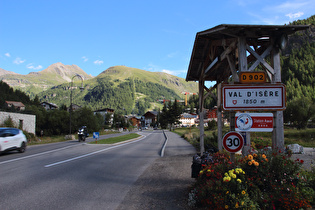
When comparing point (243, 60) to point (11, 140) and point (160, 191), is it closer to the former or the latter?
point (160, 191)

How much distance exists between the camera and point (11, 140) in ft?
47.0

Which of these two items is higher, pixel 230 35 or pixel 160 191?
pixel 230 35

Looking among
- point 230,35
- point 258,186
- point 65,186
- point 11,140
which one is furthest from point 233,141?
point 11,140

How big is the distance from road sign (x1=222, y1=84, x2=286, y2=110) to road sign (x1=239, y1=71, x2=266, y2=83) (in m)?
0.32

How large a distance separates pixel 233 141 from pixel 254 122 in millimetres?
664

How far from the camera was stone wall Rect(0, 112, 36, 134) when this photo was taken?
95.6 feet

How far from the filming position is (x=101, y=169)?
30.9 feet

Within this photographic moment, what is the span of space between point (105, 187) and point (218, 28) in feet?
18.5

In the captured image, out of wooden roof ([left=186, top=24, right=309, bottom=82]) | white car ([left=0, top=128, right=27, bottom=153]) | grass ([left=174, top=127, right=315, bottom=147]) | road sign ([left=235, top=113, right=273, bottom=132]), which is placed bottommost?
grass ([left=174, top=127, right=315, bottom=147])

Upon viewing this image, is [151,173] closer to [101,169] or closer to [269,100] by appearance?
[101,169]

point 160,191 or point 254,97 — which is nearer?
point 254,97

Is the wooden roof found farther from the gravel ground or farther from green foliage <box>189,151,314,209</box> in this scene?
the gravel ground

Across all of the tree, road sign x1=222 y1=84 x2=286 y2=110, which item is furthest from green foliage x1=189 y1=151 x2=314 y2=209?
the tree

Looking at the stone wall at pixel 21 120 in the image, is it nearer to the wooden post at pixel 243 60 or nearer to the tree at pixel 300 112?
the wooden post at pixel 243 60
